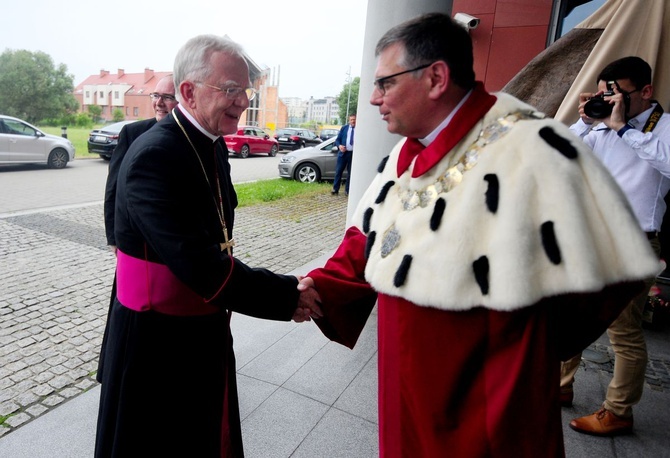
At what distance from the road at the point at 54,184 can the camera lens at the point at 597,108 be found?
8740 millimetres

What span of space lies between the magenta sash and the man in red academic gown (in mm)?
712

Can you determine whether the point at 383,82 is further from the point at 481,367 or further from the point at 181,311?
the point at 181,311

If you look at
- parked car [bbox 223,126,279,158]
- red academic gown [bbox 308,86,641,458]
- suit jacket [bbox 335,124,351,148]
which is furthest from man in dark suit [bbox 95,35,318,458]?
parked car [bbox 223,126,279,158]

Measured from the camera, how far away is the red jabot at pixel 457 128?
139cm

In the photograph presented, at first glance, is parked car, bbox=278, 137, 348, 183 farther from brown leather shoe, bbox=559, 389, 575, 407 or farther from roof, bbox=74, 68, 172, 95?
roof, bbox=74, 68, 172, 95

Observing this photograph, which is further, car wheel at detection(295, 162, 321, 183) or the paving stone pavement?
car wheel at detection(295, 162, 321, 183)

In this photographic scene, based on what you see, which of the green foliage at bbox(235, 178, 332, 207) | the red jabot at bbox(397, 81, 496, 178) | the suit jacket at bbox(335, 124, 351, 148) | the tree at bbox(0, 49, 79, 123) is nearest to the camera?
the red jabot at bbox(397, 81, 496, 178)

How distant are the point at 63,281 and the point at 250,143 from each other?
18.1 m

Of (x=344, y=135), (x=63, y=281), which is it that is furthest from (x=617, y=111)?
(x=344, y=135)

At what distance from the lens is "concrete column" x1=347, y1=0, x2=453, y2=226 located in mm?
3754

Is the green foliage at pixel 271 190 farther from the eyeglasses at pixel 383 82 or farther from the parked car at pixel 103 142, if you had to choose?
the eyeglasses at pixel 383 82

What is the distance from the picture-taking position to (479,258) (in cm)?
122

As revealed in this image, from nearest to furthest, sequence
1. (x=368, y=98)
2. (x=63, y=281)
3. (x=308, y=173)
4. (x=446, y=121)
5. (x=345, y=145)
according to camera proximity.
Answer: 1. (x=446, y=121)
2. (x=368, y=98)
3. (x=63, y=281)
4. (x=345, y=145)
5. (x=308, y=173)

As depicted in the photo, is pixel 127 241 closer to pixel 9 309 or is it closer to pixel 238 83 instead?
pixel 238 83
